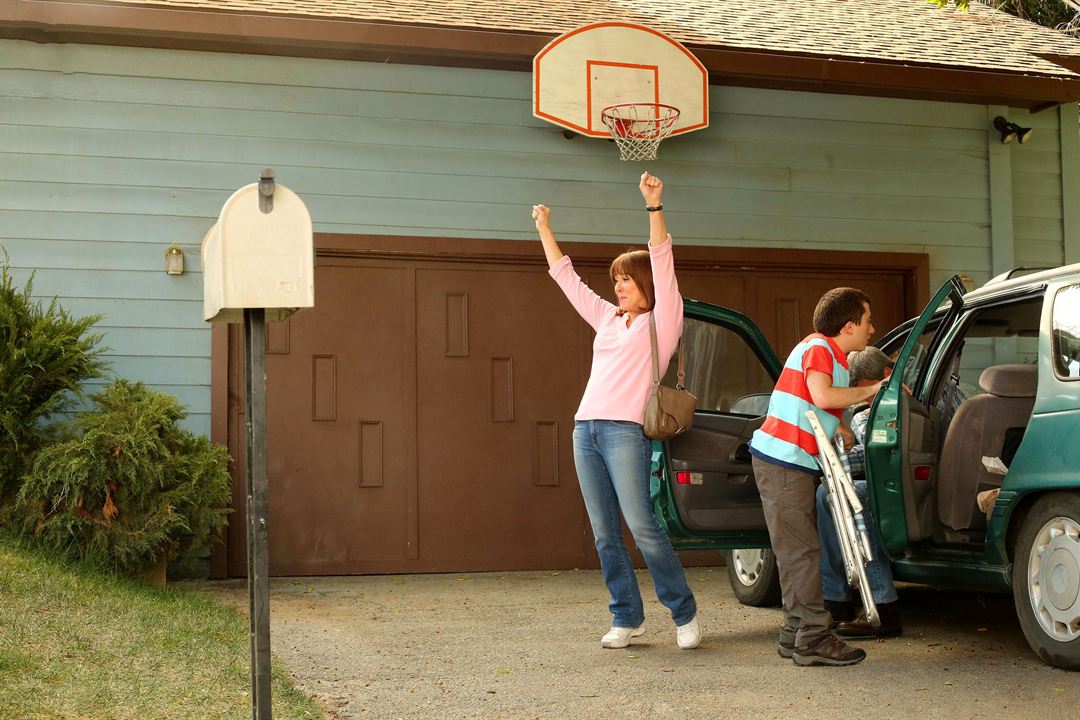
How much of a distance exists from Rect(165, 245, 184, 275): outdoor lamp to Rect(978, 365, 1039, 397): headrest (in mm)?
5478

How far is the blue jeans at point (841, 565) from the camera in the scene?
18.9ft

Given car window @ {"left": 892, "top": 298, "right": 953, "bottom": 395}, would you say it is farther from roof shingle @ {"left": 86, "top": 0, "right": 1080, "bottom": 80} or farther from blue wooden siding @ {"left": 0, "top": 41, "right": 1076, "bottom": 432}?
roof shingle @ {"left": 86, "top": 0, "right": 1080, "bottom": 80}

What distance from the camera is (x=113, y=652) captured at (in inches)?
203

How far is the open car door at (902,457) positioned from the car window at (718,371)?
1.11 meters

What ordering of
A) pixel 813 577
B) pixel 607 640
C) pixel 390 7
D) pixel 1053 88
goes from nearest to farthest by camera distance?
pixel 813 577
pixel 607 640
pixel 390 7
pixel 1053 88

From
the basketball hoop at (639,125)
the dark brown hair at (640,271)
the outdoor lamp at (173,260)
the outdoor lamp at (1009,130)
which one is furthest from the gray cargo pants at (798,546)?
the outdoor lamp at (1009,130)

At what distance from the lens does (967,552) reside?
5496 mm

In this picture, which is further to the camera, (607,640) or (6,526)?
(6,526)

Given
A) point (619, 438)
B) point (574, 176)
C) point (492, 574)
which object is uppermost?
point (574, 176)

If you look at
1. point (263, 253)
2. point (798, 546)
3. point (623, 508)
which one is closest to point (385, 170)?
point (623, 508)

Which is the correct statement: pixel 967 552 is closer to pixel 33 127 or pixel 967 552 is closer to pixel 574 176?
pixel 574 176

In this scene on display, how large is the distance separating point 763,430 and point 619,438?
0.63 metres

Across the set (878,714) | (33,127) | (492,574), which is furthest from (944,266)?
(33,127)

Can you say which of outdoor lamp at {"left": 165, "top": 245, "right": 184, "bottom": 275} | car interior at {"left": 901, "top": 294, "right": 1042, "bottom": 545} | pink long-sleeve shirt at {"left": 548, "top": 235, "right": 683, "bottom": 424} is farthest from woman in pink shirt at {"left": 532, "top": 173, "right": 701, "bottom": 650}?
outdoor lamp at {"left": 165, "top": 245, "right": 184, "bottom": 275}
